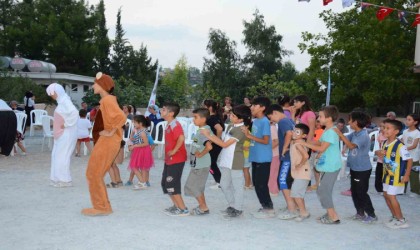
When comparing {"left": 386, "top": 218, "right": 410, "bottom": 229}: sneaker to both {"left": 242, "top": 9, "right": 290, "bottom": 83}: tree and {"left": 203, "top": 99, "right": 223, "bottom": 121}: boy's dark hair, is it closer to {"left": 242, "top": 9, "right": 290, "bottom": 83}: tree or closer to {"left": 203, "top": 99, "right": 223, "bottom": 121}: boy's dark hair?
{"left": 203, "top": 99, "right": 223, "bottom": 121}: boy's dark hair

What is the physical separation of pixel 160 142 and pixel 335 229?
20.0 feet

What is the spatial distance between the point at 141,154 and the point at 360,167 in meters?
3.30

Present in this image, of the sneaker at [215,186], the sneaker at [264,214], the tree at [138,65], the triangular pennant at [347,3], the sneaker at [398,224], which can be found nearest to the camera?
the sneaker at [398,224]

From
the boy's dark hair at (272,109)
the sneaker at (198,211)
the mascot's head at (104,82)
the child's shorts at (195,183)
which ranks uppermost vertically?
the mascot's head at (104,82)

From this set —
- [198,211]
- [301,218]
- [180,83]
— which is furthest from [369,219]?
[180,83]

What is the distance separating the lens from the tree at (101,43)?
42122 millimetres

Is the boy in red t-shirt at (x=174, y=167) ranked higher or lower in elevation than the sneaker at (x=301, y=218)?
higher

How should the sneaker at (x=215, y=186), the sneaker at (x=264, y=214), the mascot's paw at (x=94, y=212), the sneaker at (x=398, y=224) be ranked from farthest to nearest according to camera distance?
the sneaker at (x=215, y=186), the sneaker at (x=264, y=214), the mascot's paw at (x=94, y=212), the sneaker at (x=398, y=224)

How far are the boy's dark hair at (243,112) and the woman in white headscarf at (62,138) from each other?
3008 millimetres

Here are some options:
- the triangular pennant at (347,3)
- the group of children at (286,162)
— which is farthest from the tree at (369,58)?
the group of children at (286,162)

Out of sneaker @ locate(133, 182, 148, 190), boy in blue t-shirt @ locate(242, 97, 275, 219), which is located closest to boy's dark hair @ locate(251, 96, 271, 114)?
boy in blue t-shirt @ locate(242, 97, 275, 219)

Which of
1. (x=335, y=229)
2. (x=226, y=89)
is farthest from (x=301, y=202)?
(x=226, y=89)

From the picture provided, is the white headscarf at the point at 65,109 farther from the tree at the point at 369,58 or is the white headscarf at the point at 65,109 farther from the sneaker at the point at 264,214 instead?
the tree at the point at 369,58

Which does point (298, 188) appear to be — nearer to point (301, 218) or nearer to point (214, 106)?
A: point (301, 218)
